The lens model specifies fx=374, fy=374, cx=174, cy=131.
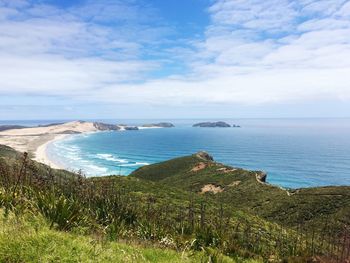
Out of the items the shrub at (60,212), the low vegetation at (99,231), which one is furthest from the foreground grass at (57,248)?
the shrub at (60,212)

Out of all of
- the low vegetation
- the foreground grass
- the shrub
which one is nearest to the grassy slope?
the low vegetation

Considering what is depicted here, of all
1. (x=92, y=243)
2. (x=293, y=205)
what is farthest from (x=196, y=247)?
(x=293, y=205)

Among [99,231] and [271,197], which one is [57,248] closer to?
[99,231]

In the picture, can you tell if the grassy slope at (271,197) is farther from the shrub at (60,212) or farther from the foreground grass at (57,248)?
the foreground grass at (57,248)

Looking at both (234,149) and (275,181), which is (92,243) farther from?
(234,149)

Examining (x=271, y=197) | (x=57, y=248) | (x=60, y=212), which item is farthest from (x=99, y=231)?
(x=271, y=197)
